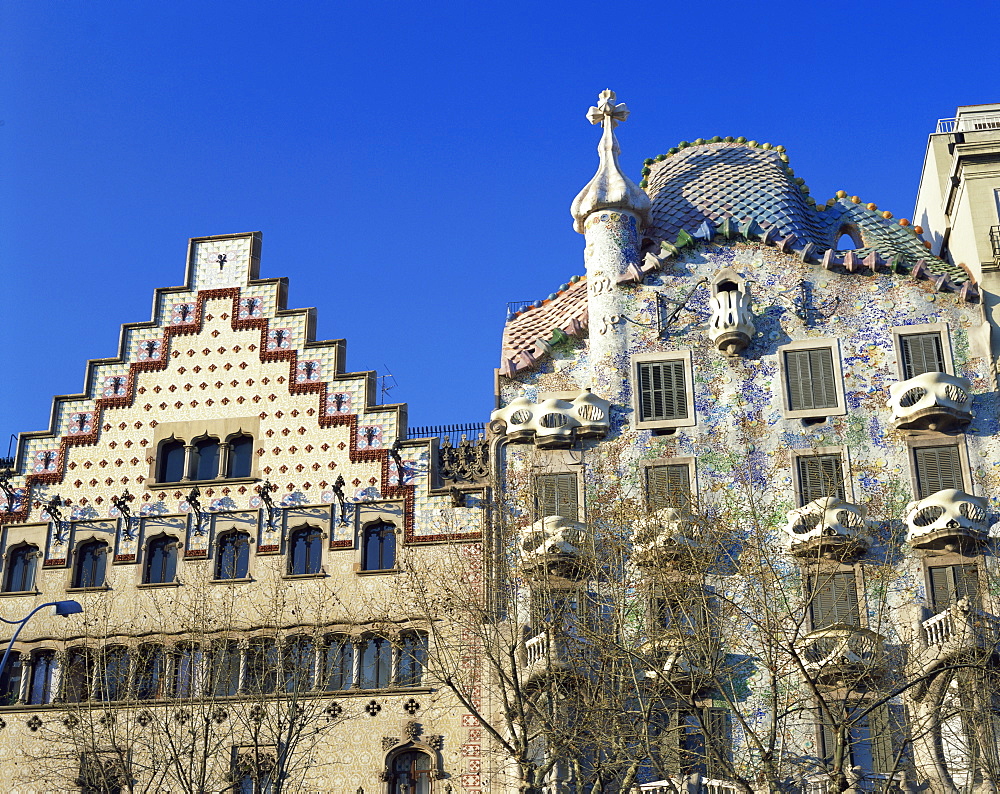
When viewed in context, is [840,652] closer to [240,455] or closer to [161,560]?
[240,455]

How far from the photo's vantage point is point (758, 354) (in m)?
32.6

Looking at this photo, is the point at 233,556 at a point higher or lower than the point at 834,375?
lower

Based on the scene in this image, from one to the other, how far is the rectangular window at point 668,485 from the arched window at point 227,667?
900 centimetres

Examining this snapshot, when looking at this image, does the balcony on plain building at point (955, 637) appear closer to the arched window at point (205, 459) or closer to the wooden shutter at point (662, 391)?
the wooden shutter at point (662, 391)

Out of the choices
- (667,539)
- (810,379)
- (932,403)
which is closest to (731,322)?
(810,379)

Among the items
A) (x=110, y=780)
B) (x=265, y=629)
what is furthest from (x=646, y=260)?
(x=110, y=780)

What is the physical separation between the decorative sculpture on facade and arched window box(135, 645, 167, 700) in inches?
527

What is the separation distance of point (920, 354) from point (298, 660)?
14.4 metres

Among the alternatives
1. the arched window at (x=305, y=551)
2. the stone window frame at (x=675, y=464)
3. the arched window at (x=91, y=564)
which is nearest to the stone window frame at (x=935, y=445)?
the stone window frame at (x=675, y=464)

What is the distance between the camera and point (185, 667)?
3133 cm

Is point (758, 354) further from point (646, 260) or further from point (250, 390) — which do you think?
point (250, 390)

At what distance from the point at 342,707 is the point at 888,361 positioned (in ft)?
43.8

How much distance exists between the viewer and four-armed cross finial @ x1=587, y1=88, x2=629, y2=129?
36.3 meters

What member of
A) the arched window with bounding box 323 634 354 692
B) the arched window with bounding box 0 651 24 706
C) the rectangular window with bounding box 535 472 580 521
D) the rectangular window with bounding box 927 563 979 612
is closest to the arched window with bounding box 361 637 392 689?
Answer: the arched window with bounding box 323 634 354 692
